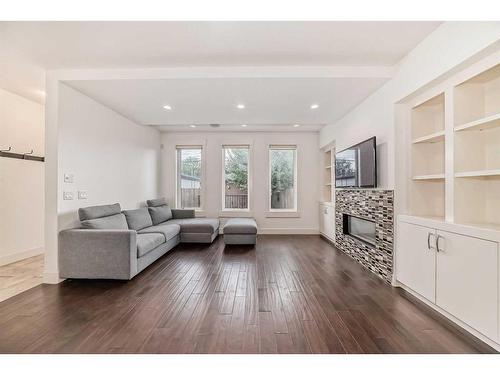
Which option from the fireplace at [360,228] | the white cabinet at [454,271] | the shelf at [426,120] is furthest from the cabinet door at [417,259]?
the shelf at [426,120]

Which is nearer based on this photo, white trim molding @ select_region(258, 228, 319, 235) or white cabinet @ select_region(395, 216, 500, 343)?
white cabinet @ select_region(395, 216, 500, 343)

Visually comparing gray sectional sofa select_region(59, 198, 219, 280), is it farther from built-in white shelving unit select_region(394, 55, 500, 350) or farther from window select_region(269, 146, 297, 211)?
window select_region(269, 146, 297, 211)

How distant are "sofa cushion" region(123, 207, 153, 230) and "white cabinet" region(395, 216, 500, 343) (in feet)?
13.6

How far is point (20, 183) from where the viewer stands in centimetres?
407

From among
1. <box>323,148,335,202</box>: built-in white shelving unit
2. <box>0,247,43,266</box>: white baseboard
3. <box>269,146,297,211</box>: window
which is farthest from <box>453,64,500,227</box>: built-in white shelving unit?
<box>0,247,43,266</box>: white baseboard

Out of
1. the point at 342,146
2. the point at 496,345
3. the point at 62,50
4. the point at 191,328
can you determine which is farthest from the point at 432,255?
the point at 62,50

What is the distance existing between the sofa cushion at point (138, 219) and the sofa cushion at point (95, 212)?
303 mm

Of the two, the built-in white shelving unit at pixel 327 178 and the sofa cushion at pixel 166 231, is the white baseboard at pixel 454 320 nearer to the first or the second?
the built-in white shelving unit at pixel 327 178

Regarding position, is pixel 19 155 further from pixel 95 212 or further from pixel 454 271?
pixel 454 271

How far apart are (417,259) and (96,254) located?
3817 mm

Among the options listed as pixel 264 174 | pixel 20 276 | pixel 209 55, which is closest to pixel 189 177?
pixel 264 174

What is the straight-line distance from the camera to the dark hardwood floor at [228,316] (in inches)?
73.7

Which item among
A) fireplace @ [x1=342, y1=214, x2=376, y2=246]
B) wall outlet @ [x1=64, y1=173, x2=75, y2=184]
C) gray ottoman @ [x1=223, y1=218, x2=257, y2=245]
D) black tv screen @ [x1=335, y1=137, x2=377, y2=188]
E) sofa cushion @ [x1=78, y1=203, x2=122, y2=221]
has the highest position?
black tv screen @ [x1=335, y1=137, x2=377, y2=188]

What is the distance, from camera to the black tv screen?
11.3ft
